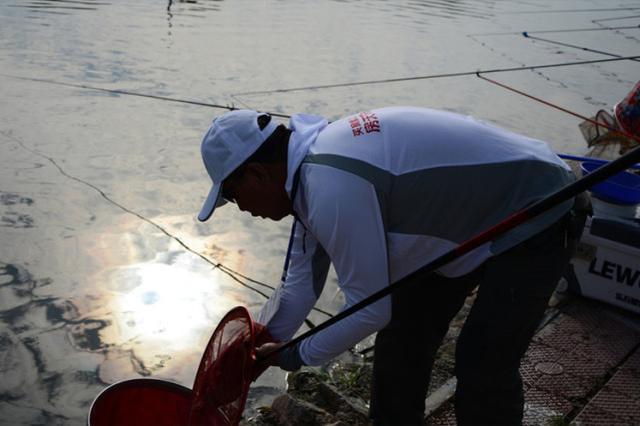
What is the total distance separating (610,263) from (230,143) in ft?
9.94

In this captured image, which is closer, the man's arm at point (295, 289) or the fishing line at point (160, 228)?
the man's arm at point (295, 289)

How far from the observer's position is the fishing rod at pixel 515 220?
145 centimetres

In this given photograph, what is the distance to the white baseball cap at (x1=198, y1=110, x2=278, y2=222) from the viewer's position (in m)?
1.86

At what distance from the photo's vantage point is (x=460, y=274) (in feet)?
7.02

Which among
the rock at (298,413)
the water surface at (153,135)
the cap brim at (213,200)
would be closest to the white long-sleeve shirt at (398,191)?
the cap brim at (213,200)

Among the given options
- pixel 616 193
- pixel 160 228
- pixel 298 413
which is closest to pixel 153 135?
pixel 160 228

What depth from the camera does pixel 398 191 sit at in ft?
6.13

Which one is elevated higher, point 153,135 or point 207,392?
point 207,392

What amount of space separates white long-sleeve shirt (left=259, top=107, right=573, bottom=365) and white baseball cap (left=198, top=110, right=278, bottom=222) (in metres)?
0.11

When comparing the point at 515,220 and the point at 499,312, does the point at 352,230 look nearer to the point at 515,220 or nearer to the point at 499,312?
the point at 515,220

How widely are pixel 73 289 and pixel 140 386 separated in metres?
2.30

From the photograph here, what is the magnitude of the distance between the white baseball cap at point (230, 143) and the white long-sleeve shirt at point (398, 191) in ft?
0.38

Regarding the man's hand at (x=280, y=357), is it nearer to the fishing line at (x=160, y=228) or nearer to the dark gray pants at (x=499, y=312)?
the dark gray pants at (x=499, y=312)

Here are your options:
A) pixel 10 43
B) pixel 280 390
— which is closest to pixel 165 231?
pixel 280 390
